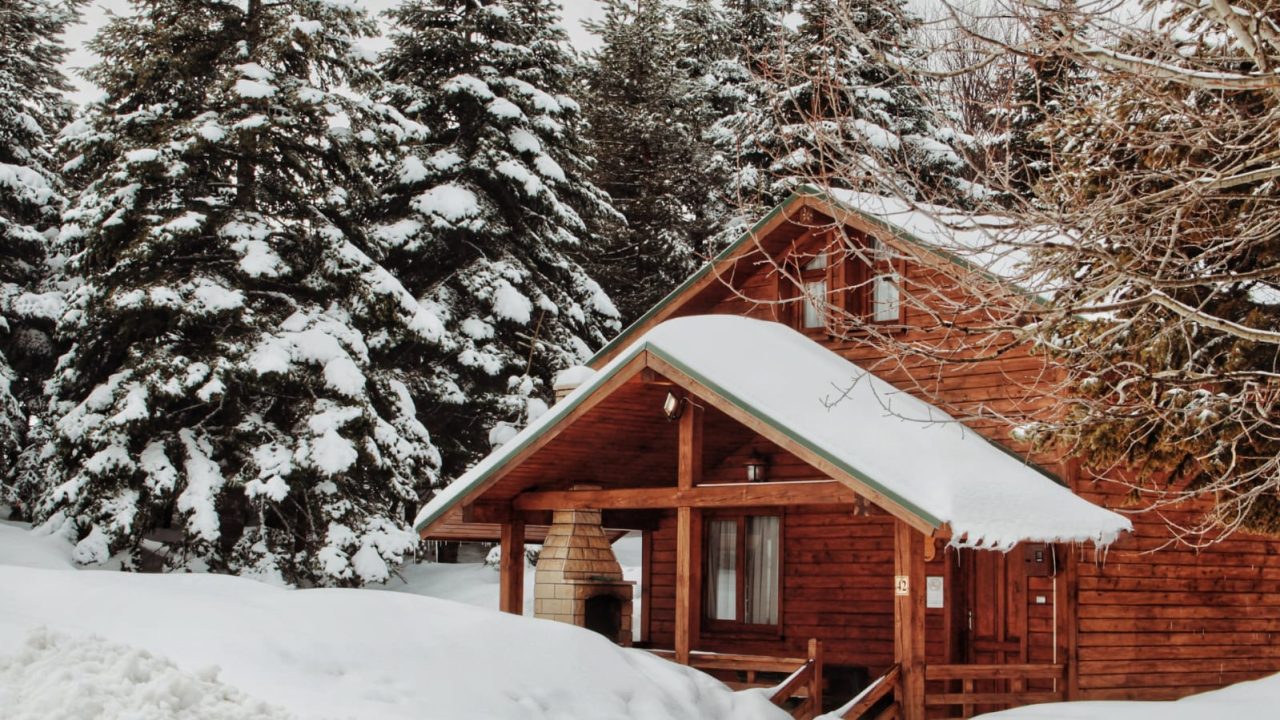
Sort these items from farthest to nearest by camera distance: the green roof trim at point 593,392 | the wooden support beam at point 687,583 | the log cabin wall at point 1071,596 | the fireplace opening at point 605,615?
the fireplace opening at point 605,615, the log cabin wall at point 1071,596, the wooden support beam at point 687,583, the green roof trim at point 593,392

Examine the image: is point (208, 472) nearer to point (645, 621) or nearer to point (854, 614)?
point (645, 621)

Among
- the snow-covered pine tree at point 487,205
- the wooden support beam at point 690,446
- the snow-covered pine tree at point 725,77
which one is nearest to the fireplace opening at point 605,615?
the wooden support beam at point 690,446

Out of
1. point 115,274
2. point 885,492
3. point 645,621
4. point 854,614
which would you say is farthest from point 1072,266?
point 115,274

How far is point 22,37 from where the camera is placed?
30.0m

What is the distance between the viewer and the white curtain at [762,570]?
17.4 metres

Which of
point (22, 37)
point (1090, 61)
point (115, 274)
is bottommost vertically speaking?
point (1090, 61)

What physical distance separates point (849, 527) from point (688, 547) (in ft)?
11.4

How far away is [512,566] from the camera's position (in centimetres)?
1659

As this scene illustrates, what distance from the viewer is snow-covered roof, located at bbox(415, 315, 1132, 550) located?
12.5 metres

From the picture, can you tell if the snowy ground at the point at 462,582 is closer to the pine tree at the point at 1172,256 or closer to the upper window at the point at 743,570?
the upper window at the point at 743,570

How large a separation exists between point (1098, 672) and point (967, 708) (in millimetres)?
1838

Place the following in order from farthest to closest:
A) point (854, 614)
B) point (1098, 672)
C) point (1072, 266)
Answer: point (854, 614), point (1098, 672), point (1072, 266)

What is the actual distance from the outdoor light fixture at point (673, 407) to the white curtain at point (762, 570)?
366 cm

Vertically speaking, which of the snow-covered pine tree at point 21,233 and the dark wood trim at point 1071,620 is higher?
the snow-covered pine tree at point 21,233
